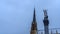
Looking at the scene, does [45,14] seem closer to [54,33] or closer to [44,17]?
[44,17]

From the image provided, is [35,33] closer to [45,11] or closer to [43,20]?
[43,20]

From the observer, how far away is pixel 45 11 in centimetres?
3228

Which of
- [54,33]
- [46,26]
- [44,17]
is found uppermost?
[44,17]

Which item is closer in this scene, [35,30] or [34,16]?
[35,30]

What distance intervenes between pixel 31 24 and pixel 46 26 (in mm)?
5239

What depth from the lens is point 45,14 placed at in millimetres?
32438

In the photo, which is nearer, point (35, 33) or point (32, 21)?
point (35, 33)

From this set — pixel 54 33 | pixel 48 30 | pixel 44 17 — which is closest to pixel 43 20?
pixel 44 17

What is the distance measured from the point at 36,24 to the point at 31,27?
1770mm

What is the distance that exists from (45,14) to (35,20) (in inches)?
148

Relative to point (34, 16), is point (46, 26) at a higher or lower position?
lower

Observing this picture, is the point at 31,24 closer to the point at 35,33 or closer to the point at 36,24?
the point at 36,24

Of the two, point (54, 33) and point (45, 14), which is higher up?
point (45, 14)

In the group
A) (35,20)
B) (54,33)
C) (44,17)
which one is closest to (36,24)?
(35,20)
